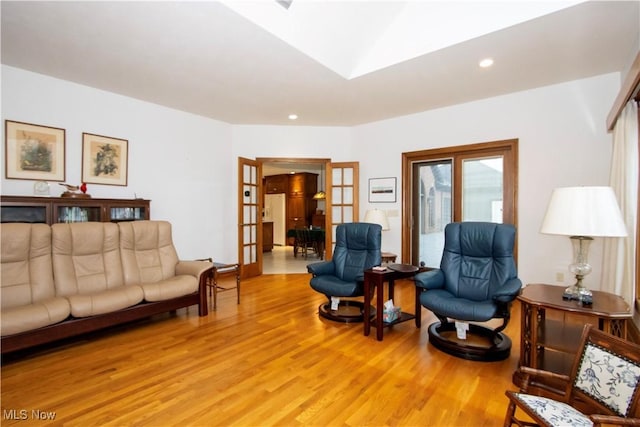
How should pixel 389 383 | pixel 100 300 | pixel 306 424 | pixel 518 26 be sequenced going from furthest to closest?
pixel 100 300 < pixel 518 26 < pixel 389 383 < pixel 306 424

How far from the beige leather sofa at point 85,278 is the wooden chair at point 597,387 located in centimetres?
318

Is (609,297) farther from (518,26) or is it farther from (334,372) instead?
(518,26)

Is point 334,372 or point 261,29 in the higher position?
point 261,29

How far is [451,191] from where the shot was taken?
4.93m

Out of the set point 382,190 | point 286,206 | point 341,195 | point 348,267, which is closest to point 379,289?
point 348,267

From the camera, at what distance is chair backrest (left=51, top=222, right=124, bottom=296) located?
3.04 metres

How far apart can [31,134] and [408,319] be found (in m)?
4.72

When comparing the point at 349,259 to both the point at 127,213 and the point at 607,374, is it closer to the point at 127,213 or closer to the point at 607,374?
the point at 607,374

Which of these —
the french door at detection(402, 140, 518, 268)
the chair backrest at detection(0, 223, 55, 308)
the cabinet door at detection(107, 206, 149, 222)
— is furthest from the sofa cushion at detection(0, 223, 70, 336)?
the french door at detection(402, 140, 518, 268)

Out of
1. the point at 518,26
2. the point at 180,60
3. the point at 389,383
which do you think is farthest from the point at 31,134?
the point at 518,26

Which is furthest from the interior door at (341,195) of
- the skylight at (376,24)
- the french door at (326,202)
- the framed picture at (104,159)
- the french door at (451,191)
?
the framed picture at (104,159)

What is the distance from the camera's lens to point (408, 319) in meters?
3.22

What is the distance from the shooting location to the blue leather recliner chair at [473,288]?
256 centimetres

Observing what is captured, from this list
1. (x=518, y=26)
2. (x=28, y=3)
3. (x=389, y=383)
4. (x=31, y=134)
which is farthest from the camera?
(x=31, y=134)
